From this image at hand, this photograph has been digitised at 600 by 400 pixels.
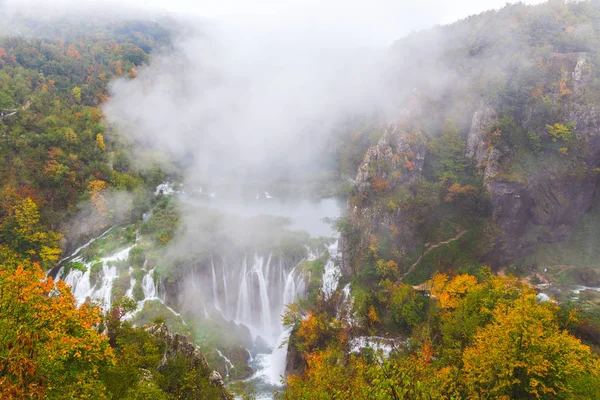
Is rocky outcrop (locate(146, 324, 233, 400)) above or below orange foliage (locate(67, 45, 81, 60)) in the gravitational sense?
below

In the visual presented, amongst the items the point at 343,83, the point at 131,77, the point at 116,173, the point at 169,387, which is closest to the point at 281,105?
the point at 343,83

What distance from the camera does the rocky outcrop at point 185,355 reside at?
22109 millimetres

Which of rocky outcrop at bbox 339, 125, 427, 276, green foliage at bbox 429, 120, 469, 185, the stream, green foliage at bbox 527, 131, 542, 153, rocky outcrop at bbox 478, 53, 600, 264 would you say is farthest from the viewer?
green foliage at bbox 429, 120, 469, 185

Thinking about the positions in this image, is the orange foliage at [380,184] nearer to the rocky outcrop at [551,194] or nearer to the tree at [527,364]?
the rocky outcrop at [551,194]

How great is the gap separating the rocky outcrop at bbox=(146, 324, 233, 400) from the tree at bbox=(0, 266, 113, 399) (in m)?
9.84

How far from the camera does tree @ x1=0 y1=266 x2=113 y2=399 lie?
887 cm

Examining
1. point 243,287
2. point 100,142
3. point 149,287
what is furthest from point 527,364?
point 100,142

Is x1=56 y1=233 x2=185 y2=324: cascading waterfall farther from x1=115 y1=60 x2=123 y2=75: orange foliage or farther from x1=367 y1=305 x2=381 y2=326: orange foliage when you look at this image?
x1=115 y1=60 x2=123 y2=75: orange foliage

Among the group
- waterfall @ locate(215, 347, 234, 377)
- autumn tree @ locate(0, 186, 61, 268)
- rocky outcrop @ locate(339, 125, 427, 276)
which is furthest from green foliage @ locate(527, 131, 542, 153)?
autumn tree @ locate(0, 186, 61, 268)

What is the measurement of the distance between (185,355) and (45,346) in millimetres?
13713

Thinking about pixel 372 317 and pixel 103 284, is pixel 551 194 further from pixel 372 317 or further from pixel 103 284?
pixel 103 284

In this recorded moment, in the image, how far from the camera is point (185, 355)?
23.1m

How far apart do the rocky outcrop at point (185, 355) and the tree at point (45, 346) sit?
9841 mm

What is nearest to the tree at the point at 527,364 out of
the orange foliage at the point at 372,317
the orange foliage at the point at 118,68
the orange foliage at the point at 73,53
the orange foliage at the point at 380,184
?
the orange foliage at the point at 372,317
